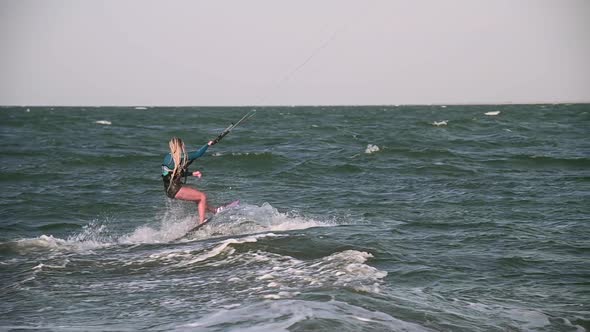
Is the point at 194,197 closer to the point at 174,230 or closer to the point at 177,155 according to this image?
the point at 174,230

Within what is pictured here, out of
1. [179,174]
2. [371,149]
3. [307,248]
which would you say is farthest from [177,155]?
[371,149]

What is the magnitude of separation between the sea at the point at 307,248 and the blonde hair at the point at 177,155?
1.22 m

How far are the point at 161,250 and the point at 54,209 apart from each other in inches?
266

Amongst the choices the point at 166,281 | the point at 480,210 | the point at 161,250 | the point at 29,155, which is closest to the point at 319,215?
the point at 480,210

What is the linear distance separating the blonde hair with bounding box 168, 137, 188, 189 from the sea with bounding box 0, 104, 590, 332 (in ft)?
3.99

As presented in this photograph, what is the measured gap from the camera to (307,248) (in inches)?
420

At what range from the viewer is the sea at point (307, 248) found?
7199 millimetres

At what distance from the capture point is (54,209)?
1675 cm

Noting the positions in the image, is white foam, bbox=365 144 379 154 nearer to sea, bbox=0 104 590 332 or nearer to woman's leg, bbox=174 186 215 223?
sea, bbox=0 104 590 332

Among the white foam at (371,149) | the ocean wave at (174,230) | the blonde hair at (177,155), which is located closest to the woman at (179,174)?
the blonde hair at (177,155)

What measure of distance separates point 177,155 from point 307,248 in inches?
141

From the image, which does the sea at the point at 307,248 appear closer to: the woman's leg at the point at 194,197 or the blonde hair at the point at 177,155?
the woman's leg at the point at 194,197

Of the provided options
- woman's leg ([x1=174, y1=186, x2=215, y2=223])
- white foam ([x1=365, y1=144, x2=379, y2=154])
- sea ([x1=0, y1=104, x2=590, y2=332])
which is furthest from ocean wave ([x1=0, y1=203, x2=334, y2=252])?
white foam ([x1=365, y1=144, x2=379, y2=154])

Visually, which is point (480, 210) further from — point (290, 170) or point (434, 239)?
point (290, 170)
